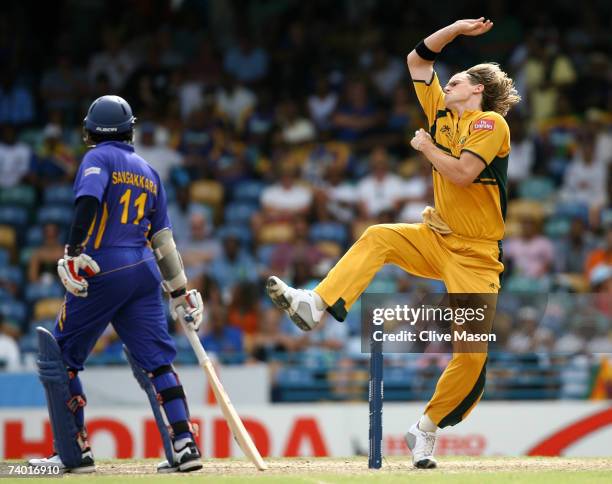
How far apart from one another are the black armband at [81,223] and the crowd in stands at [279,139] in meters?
5.55

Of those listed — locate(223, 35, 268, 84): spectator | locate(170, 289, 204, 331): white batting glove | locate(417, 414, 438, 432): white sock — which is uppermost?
locate(223, 35, 268, 84): spectator

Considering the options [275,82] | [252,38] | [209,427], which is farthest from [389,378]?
[252,38]

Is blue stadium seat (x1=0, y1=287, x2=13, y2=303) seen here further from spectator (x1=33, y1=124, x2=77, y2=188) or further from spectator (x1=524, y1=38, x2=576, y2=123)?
spectator (x1=524, y1=38, x2=576, y2=123)

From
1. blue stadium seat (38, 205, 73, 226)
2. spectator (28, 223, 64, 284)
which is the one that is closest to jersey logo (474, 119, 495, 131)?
spectator (28, 223, 64, 284)

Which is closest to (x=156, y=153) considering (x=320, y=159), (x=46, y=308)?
(x=320, y=159)

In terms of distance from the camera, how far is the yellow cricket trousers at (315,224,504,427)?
7.88 metres

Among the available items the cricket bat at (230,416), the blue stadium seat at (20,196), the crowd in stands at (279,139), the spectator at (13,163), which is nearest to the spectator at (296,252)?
the crowd in stands at (279,139)

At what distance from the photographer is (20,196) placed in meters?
16.5

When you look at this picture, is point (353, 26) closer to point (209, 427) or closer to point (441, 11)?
point (441, 11)

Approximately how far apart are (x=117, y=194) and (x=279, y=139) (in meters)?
9.23

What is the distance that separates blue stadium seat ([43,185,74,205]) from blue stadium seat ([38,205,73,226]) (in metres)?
0.10

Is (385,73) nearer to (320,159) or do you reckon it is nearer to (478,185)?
(320,159)

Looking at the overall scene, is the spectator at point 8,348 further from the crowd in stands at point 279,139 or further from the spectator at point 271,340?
the spectator at point 271,340

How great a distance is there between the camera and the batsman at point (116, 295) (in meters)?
7.89
